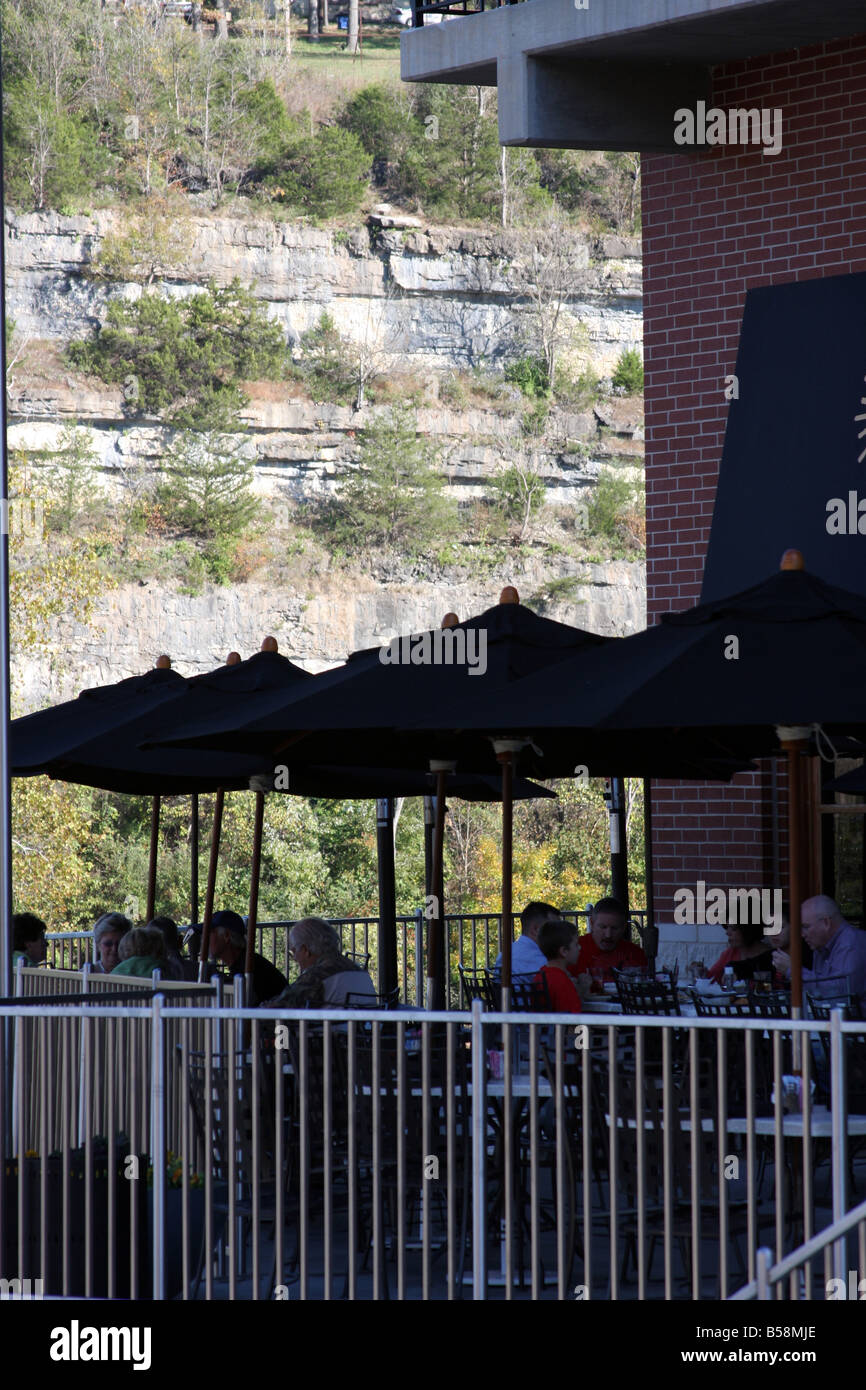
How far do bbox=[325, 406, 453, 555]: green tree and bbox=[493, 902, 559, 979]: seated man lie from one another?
46.0 meters

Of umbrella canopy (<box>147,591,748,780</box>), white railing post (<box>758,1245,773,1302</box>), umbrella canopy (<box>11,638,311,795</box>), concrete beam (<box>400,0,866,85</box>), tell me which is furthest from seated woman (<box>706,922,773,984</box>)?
white railing post (<box>758,1245,773,1302</box>)

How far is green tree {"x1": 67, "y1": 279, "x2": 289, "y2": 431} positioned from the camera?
57.3 meters

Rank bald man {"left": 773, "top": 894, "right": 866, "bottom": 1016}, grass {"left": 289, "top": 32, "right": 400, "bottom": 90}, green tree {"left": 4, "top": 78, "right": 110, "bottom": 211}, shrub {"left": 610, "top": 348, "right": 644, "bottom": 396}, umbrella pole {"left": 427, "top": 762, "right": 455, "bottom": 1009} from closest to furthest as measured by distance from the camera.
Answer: umbrella pole {"left": 427, "top": 762, "right": 455, "bottom": 1009}, bald man {"left": 773, "top": 894, "right": 866, "bottom": 1016}, green tree {"left": 4, "top": 78, "right": 110, "bottom": 211}, shrub {"left": 610, "top": 348, "right": 644, "bottom": 396}, grass {"left": 289, "top": 32, "right": 400, "bottom": 90}

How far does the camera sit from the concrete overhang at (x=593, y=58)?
12.9 m

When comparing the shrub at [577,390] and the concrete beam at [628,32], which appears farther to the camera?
the shrub at [577,390]

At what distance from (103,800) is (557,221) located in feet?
92.9

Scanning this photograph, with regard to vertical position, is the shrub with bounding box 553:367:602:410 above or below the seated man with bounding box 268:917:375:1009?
above

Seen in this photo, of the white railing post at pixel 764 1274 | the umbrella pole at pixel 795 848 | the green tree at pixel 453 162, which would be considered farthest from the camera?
the green tree at pixel 453 162

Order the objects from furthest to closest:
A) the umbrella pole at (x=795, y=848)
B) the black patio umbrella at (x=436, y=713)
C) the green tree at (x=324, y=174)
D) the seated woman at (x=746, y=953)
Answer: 1. the green tree at (x=324, y=174)
2. the seated woman at (x=746, y=953)
3. the black patio umbrella at (x=436, y=713)
4. the umbrella pole at (x=795, y=848)

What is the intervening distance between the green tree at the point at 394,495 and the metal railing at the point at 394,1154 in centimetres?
5009

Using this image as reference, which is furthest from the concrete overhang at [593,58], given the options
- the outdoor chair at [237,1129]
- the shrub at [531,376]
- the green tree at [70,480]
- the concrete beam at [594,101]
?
the shrub at [531,376]

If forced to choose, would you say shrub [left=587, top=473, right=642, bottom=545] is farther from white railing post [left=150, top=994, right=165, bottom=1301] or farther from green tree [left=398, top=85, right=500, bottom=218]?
white railing post [left=150, top=994, right=165, bottom=1301]

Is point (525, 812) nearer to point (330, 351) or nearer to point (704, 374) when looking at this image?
point (330, 351)

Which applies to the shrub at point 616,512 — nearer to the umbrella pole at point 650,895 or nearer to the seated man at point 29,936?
the umbrella pole at point 650,895
